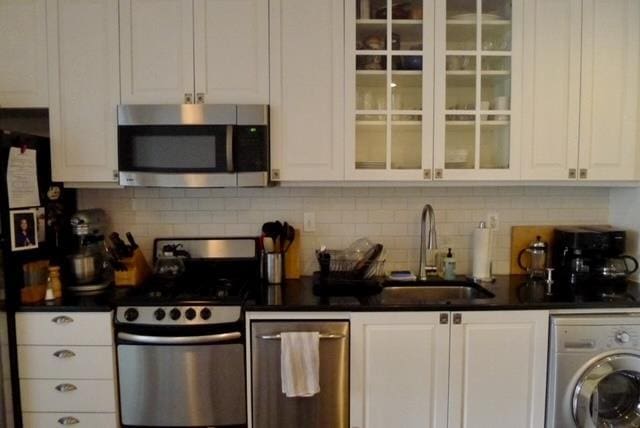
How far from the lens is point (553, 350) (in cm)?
207

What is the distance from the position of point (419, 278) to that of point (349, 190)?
2.19ft

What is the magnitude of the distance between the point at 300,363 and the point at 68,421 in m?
1.18

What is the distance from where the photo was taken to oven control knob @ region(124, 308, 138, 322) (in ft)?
6.72

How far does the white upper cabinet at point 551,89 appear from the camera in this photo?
89.6 inches

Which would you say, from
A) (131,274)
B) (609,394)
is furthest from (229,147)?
(609,394)

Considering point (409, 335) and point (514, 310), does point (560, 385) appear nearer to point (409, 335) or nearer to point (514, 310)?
point (514, 310)

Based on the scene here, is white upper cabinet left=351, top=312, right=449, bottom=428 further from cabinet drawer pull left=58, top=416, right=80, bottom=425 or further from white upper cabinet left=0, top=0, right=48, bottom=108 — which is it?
white upper cabinet left=0, top=0, right=48, bottom=108

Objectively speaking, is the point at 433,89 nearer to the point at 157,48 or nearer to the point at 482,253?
the point at 482,253

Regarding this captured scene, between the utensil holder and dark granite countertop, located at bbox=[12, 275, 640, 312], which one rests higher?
the utensil holder

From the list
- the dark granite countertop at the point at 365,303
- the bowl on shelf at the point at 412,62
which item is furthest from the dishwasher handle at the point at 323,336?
the bowl on shelf at the point at 412,62

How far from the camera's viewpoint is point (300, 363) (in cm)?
199

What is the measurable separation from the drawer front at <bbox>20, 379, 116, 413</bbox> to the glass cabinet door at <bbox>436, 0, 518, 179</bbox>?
2.01 metres

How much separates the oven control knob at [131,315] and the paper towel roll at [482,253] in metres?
1.85

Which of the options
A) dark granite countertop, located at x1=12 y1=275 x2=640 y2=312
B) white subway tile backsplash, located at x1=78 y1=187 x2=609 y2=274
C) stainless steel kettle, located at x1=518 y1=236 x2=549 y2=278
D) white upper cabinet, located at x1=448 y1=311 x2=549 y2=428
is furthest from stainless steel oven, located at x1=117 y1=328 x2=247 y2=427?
stainless steel kettle, located at x1=518 y1=236 x2=549 y2=278
